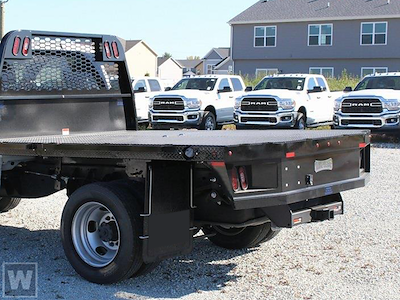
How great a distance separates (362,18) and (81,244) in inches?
1497

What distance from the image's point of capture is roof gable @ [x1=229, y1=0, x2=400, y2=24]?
41.0 metres

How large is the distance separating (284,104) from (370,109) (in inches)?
103

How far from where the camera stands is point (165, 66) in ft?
327

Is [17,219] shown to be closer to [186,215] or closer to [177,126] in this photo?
[186,215]

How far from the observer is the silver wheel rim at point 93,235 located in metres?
5.75

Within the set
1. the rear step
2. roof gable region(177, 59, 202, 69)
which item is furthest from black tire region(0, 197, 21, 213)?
roof gable region(177, 59, 202, 69)

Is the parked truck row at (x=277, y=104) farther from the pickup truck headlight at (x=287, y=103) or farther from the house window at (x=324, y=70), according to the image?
the house window at (x=324, y=70)

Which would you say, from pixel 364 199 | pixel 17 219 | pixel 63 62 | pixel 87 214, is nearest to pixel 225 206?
pixel 87 214

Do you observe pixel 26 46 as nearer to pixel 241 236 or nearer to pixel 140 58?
pixel 241 236

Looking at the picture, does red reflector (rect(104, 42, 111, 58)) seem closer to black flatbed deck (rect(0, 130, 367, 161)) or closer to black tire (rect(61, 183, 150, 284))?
black flatbed deck (rect(0, 130, 367, 161))

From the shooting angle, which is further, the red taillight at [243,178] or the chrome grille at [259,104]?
the chrome grille at [259,104]

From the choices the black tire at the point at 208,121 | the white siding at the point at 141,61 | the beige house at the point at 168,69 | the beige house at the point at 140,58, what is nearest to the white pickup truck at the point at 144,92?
the black tire at the point at 208,121

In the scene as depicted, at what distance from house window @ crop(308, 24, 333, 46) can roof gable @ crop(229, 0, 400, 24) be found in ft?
1.99

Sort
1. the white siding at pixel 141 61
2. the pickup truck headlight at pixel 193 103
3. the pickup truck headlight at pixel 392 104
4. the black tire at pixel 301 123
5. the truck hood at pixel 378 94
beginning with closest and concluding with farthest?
the pickup truck headlight at pixel 392 104, the truck hood at pixel 378 94, the black tire at pixel 301 123, the pickup truck headlight at pixel 193 103, the white siding at pixel 141 61
